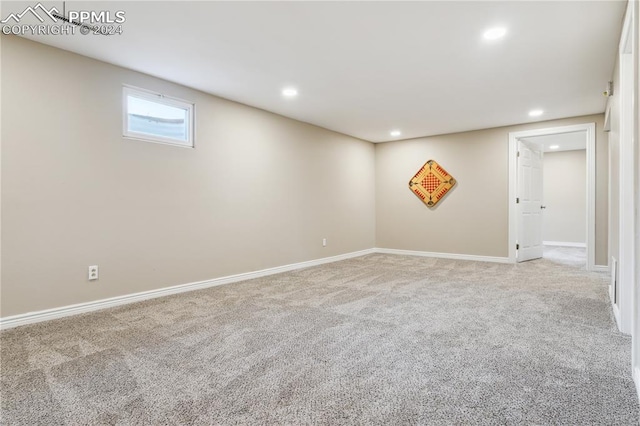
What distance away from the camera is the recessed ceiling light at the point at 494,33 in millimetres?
2569

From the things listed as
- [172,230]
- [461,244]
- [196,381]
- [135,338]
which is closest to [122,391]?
[196,381]

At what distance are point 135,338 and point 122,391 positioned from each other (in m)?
0.77

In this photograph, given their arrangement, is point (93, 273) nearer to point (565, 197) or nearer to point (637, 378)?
point (637, 378)

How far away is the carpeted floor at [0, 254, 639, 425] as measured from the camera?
1491mm

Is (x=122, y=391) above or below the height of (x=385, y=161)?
below

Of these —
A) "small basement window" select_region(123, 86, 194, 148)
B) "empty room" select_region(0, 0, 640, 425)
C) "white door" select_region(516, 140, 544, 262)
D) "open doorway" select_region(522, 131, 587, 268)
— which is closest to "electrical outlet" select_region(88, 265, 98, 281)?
"empty room" select_region(0, 0, 640, 425)

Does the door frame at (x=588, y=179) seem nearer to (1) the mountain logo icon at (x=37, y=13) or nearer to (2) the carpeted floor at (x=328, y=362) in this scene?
(2) the carpeted floor at (x=328, y=362)

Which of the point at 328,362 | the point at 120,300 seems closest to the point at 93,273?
the point at 120,300

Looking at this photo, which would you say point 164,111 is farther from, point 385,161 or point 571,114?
point 571,114

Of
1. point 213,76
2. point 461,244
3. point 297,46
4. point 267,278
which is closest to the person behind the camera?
point 297,46

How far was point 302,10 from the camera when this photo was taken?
2316 millimetres

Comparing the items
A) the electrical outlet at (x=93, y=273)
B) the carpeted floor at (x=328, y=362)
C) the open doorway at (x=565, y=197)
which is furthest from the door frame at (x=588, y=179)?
the electrical outlet at (x=93, y=273)

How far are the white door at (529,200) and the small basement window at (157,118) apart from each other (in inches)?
205

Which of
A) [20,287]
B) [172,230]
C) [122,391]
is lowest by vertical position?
[122,391]
